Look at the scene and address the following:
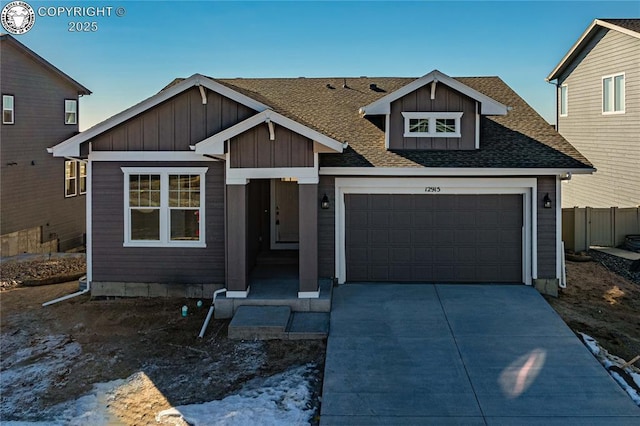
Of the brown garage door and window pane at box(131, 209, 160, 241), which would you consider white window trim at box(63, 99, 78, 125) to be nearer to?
window pane at box(131, 209, 160, 241)

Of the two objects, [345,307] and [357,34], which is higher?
[357,34]

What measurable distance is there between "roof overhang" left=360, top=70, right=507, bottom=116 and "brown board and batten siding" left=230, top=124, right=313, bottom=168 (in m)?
2.50

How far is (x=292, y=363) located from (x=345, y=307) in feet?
7.69

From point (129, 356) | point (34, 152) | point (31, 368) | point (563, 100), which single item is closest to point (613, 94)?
Answer: point (563, 100)

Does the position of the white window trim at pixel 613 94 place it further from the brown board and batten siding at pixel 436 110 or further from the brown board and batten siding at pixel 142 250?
the brown board and batten siding at pixel 142 250

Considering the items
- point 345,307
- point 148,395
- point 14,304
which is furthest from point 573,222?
point 14,304

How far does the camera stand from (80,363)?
25.2ft

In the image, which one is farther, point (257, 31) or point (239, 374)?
point (257, 31)

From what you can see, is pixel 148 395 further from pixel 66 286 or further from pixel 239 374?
pixel 66 286

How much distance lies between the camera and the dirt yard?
664 centimetres

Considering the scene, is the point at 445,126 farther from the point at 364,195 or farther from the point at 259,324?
the point at 259,324

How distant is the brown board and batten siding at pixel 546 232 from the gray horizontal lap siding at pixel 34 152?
16.2 metres

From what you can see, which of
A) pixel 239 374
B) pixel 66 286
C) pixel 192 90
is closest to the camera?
pixel 239 374

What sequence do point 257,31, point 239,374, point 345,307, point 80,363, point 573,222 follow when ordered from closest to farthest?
point 239,374 < point 80,363 < point 345,307 < point 573,222 < point 257,31
